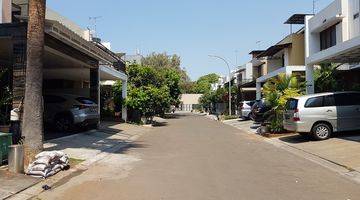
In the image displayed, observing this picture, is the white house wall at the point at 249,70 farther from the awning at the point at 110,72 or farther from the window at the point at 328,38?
the window at the point at 328,38

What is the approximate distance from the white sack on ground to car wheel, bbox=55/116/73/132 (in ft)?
30.6

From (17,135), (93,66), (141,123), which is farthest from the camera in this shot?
(141,123)

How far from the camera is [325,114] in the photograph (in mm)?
18031

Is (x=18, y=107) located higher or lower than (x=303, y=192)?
higher

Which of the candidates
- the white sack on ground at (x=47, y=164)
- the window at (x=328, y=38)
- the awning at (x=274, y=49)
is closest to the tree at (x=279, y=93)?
the window at (x=328, y=38)

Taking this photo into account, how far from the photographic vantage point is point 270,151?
16609mm

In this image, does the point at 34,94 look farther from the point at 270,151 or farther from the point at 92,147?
the point at 270,151

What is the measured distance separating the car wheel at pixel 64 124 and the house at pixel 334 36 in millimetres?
11573

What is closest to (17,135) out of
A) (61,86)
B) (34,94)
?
(34,94)

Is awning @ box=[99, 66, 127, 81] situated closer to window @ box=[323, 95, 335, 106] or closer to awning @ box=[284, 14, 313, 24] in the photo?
window @ box=[323, 95, 335, 106]

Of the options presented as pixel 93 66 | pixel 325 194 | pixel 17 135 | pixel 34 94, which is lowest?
pixel 325 194

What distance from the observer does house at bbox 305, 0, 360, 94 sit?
68.0 feet

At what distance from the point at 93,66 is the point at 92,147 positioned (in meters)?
7.83

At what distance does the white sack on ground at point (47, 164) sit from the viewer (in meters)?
10.3
